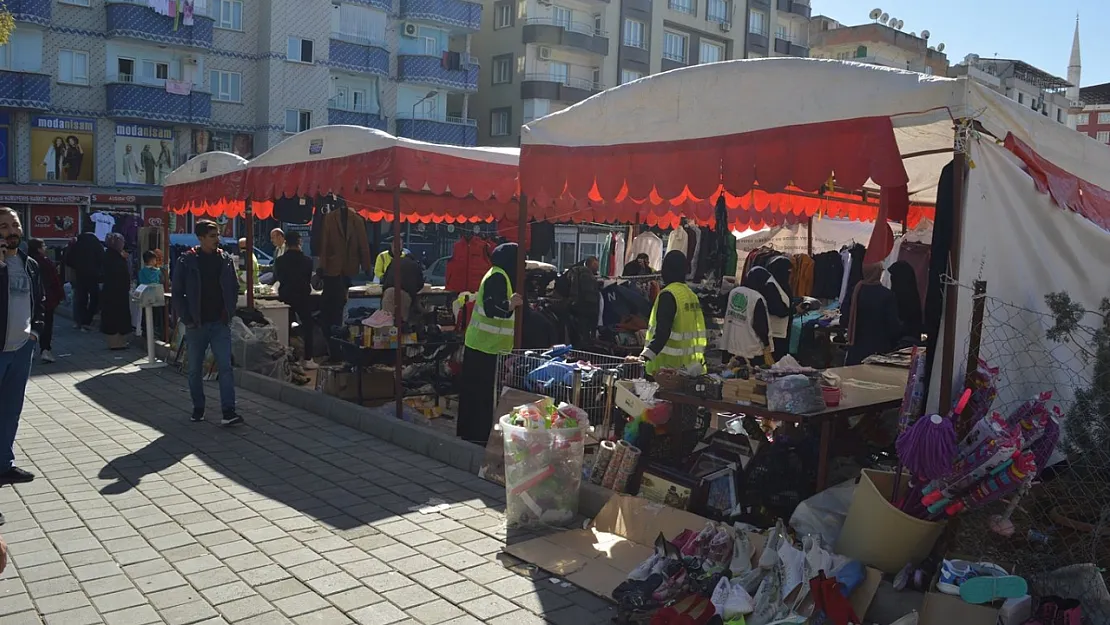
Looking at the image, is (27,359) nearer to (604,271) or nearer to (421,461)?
(421,461)

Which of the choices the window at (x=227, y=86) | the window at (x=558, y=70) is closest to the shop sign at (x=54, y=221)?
the window at (x=227, y=86)

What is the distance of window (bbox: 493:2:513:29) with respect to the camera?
43.9m

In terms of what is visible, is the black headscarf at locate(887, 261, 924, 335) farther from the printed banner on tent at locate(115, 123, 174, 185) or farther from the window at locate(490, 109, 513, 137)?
the window at locate(490, 109, 513, 137)

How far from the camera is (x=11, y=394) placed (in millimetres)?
6238

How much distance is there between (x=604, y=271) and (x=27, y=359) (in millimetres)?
10866

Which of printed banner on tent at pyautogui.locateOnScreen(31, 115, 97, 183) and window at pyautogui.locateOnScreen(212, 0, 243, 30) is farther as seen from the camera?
window at pyautogui.locateOnScreen(212, 0, 243, 30)

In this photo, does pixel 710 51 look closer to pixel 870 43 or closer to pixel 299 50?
pixel 870 43

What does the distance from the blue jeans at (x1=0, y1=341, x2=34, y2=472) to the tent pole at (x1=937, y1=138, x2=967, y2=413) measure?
5973mm

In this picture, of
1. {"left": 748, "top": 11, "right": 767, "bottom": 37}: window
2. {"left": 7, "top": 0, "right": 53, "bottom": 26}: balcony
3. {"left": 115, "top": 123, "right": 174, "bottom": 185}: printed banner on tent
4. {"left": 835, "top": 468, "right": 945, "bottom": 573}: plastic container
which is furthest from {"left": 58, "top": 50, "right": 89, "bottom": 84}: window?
{"left": 748, "top": 11, "right": 767, "bottom": 37}: window

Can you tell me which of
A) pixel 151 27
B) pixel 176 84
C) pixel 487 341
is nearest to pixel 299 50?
pixel 176 84

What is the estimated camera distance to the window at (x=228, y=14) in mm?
34250

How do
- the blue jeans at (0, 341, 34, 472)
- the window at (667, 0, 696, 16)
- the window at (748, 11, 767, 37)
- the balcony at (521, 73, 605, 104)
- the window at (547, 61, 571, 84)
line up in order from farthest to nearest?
the window at (748, 11, 767, 37) < the window at (667, 0, 696, 16) < the window at (547, 61, 571, 84) < the balcony at (521, 73, 605, 104) < the blue jeans at (0, 341, 34, 472)

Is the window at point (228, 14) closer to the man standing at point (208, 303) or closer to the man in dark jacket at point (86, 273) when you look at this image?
the man in dark jacket at point (86, 273)

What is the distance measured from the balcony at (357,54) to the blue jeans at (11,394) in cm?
3223
